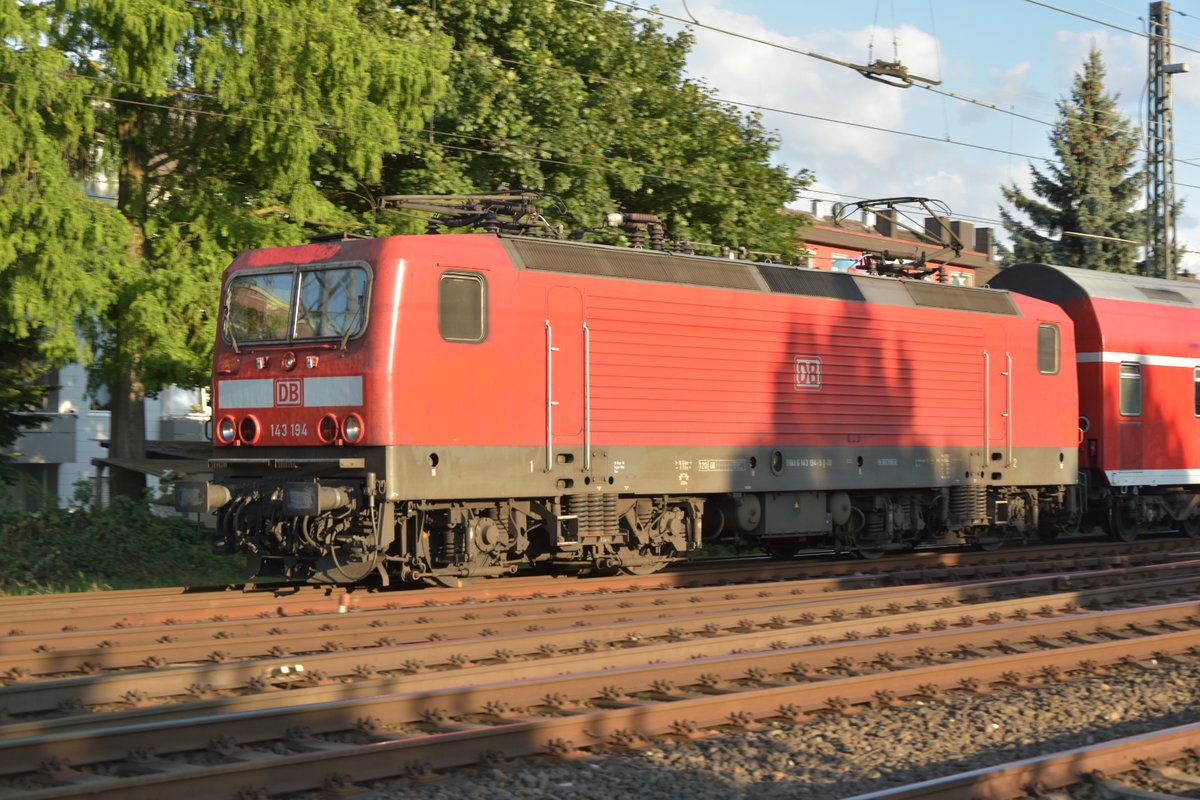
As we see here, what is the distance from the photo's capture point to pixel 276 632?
34.9ft

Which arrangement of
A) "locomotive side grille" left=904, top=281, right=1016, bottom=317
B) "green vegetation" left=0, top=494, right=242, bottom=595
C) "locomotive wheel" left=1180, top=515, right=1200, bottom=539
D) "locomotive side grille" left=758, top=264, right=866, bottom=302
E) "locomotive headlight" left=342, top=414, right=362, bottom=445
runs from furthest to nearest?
"locomotive wheel" left=1180, top=515, right=1200, bottom=539, "locomotive side grille" left=904, top=281, right=1016, bottom=317, "locomotive side grille" left=758, top=264, right=866, bottom=302, "green vegetation" left=0, top=494, right=242, bottom=595, "locomotive headlight" left=342, top=414, right=362, bottom=445

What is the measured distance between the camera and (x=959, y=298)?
60.7 feet

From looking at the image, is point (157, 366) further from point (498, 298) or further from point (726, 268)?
point (726, 268)

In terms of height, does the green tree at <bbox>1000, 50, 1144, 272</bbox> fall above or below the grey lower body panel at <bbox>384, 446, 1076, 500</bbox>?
above

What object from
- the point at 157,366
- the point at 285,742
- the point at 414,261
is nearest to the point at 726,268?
the point at 414,261

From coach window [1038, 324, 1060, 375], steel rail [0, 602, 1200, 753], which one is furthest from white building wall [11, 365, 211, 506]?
steel rail [0, 602, 1200, 753]

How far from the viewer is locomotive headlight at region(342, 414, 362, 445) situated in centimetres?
1246

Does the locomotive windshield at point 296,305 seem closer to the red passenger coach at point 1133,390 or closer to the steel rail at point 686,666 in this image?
the steel rail at point 686,666

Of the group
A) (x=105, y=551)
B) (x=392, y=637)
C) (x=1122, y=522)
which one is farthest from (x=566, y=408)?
(x=1122, y=522)

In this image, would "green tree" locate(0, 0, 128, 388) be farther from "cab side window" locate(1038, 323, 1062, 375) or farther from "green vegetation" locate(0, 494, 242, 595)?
"cab side window" locate(1038, 323, 1062, 375)

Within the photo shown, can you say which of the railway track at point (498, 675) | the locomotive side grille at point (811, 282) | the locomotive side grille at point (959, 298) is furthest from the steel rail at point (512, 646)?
the locomotive side grille at point (959, 298)

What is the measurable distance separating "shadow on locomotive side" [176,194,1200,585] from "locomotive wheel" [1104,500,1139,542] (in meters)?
1.99

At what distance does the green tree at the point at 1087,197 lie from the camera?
1494 inches

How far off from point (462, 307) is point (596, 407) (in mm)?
2026
